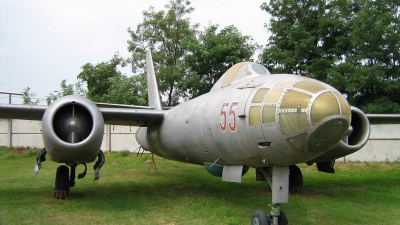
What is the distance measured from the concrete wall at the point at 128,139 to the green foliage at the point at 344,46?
5.73ft

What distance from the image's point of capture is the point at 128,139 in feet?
62.5

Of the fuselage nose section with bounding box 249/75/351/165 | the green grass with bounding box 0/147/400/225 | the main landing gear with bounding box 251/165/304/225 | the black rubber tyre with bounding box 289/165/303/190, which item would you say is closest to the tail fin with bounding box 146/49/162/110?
the green grass with bounding box 0/147/400/225

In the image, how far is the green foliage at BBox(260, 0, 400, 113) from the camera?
1555cm

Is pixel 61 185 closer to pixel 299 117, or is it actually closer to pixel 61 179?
pixel 61 179

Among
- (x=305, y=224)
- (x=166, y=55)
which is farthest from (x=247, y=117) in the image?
(x=166, y=55)

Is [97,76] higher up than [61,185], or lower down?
higher up

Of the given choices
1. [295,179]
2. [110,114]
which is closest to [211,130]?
[110,114]

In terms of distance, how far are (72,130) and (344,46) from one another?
1537 cm

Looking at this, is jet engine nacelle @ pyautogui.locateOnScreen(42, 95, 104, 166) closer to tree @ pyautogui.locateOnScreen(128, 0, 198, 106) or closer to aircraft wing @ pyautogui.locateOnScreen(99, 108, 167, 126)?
aircraft wing @ pyautogui.locateOnScreen(99, 108, 167, 126)

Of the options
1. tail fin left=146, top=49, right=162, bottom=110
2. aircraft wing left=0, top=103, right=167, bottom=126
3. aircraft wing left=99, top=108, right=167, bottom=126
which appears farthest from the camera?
tail fin left=146, top=49, right=162, bottom=110

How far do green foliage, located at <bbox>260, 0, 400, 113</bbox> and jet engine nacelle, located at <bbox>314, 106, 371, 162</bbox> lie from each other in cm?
835

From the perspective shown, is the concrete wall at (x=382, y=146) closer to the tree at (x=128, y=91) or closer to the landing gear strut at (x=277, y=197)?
the landing gear strut at (x=277, y=197)

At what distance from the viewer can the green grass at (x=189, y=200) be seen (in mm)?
6234

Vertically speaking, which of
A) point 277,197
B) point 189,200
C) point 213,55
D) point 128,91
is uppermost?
point 213,55
